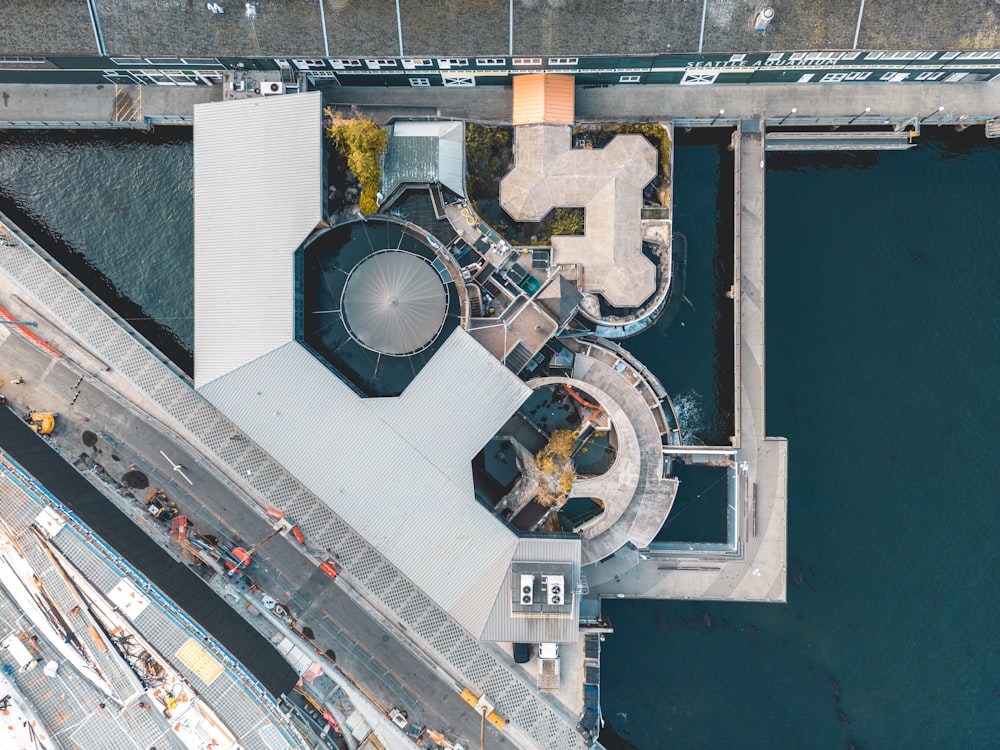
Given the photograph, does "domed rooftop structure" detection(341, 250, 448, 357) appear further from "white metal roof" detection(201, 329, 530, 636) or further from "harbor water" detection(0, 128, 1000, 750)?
"harbor water" detection(0, 128, 1000, 750)

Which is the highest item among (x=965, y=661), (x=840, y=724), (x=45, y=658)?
(x=965, y=661)

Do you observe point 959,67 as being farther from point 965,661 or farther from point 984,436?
point 965,661

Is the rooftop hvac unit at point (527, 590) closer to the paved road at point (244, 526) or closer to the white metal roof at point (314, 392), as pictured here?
the white metal roof at point (314, 392)

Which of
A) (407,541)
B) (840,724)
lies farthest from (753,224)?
(840,724)

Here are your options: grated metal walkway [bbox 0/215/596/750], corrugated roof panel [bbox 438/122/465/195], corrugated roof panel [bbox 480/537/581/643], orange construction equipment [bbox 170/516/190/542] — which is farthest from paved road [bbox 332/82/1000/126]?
orange construction equipment [bbox 170/516/190/542]

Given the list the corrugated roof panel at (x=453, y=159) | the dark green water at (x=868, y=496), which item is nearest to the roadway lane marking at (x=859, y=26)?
the dark green water at (x=868, y=496)

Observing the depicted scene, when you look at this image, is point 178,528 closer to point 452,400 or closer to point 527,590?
point 452,400
